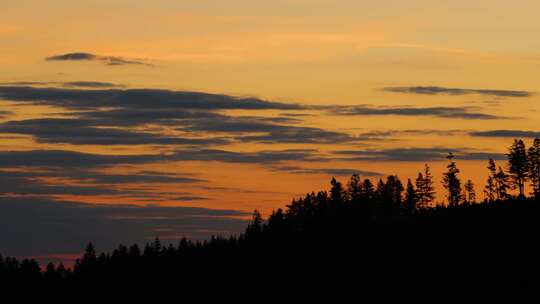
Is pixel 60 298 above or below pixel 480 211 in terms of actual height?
below

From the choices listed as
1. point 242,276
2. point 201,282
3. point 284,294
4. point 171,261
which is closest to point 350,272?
point 284,294

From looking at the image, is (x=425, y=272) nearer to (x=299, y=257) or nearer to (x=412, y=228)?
(x=412, y=228)

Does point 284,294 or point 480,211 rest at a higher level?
point 480,211

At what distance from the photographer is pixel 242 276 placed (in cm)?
16938

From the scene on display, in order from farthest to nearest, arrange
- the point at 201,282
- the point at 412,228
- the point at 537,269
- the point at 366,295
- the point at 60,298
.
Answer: the point at 60,298 < the point at 201,282 < the point at 412,228 < the point at 366,295 < the point at 537,269

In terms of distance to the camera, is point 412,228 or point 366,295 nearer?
point 366,295

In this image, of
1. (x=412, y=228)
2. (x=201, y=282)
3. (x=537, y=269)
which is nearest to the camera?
(x=537, y=269)

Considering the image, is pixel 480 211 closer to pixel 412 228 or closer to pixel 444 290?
pixel 412 228

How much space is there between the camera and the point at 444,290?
130m

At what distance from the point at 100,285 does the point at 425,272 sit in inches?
2829

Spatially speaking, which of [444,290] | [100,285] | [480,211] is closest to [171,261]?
[100,285]

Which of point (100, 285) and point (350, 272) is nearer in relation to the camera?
point (350, 272)

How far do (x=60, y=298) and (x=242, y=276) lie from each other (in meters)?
40.2

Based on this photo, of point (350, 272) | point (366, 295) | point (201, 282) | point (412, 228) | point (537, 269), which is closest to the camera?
point (537, 269)
